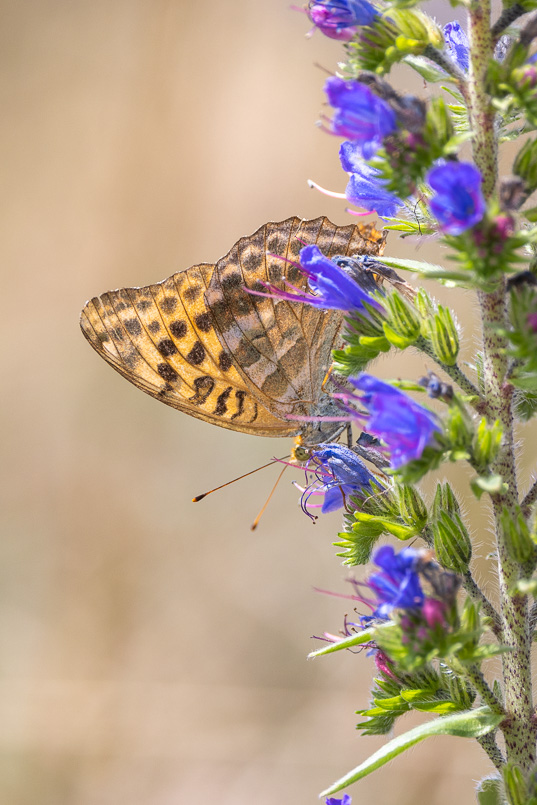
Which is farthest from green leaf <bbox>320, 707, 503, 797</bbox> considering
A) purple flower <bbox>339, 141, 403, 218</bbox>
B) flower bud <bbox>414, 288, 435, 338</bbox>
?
purple flower <bbox>339, 141, 403, 218</bbox>

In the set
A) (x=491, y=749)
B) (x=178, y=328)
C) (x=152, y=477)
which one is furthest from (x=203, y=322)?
(x=152, y=477)

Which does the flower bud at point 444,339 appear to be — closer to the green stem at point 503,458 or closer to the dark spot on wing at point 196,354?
the green stem at point 503,458

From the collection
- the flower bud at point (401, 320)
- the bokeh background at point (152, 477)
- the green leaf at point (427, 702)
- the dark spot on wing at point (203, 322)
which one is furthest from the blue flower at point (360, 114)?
the bokeh background at point (152, 477)

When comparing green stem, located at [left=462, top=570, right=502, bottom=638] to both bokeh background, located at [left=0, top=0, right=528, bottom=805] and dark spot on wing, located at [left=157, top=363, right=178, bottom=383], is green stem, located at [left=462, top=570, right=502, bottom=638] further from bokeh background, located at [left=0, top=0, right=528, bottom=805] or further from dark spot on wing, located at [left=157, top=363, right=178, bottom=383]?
bokeh background, located at [left=0, top=0, right=528, bottom=805]

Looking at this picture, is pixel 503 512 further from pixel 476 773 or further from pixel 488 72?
pixel 476 773

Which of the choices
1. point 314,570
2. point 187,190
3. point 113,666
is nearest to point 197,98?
point 187,190

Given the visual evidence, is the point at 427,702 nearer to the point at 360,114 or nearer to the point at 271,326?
the point at 360,114
